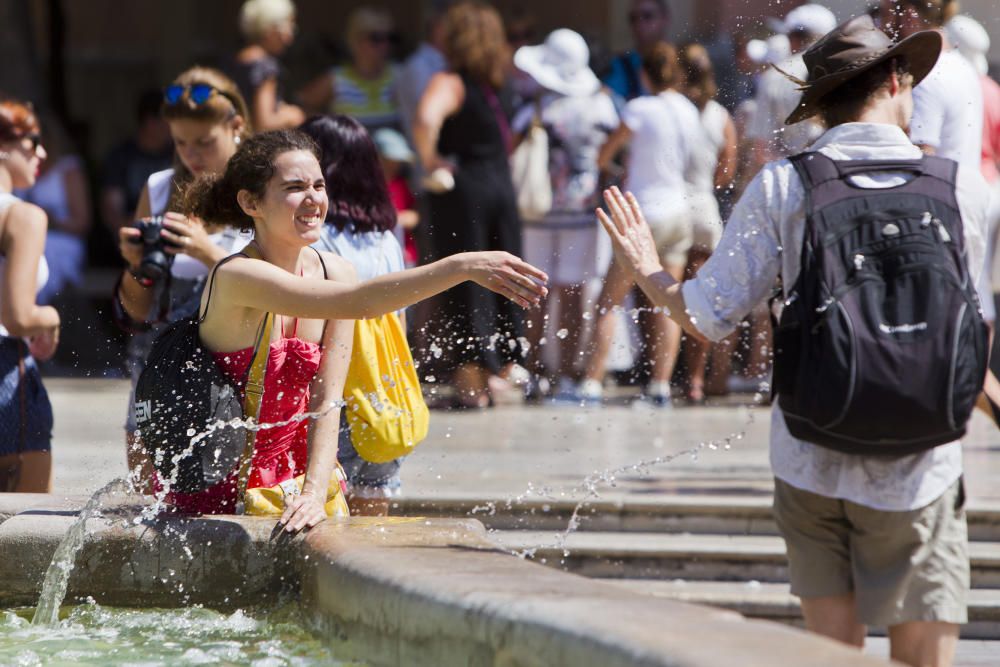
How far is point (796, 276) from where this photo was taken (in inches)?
132

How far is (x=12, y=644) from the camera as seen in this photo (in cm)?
399

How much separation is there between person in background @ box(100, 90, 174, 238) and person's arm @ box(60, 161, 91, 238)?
1.85ft

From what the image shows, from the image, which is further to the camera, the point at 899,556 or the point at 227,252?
the point at 227,252

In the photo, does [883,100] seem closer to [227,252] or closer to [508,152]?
[227,252]

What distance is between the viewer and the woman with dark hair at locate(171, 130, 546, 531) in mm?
4086

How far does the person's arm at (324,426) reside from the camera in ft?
13.4

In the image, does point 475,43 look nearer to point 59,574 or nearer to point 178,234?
point 178,234

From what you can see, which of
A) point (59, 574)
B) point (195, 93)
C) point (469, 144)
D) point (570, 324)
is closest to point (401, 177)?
point (469, 144)

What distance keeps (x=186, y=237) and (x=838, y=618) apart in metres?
2.54

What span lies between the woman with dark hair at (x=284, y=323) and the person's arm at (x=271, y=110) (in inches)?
197

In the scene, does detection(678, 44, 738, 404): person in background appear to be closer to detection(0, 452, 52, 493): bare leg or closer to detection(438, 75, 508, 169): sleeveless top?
detection(438, 75, 508, 169): sleeveless top

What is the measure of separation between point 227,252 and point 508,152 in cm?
418

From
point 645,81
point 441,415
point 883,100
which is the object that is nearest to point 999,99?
point 645,81

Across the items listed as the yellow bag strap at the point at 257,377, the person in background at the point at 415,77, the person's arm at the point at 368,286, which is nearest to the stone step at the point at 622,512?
the yellow bag strap at the point at 257,377
